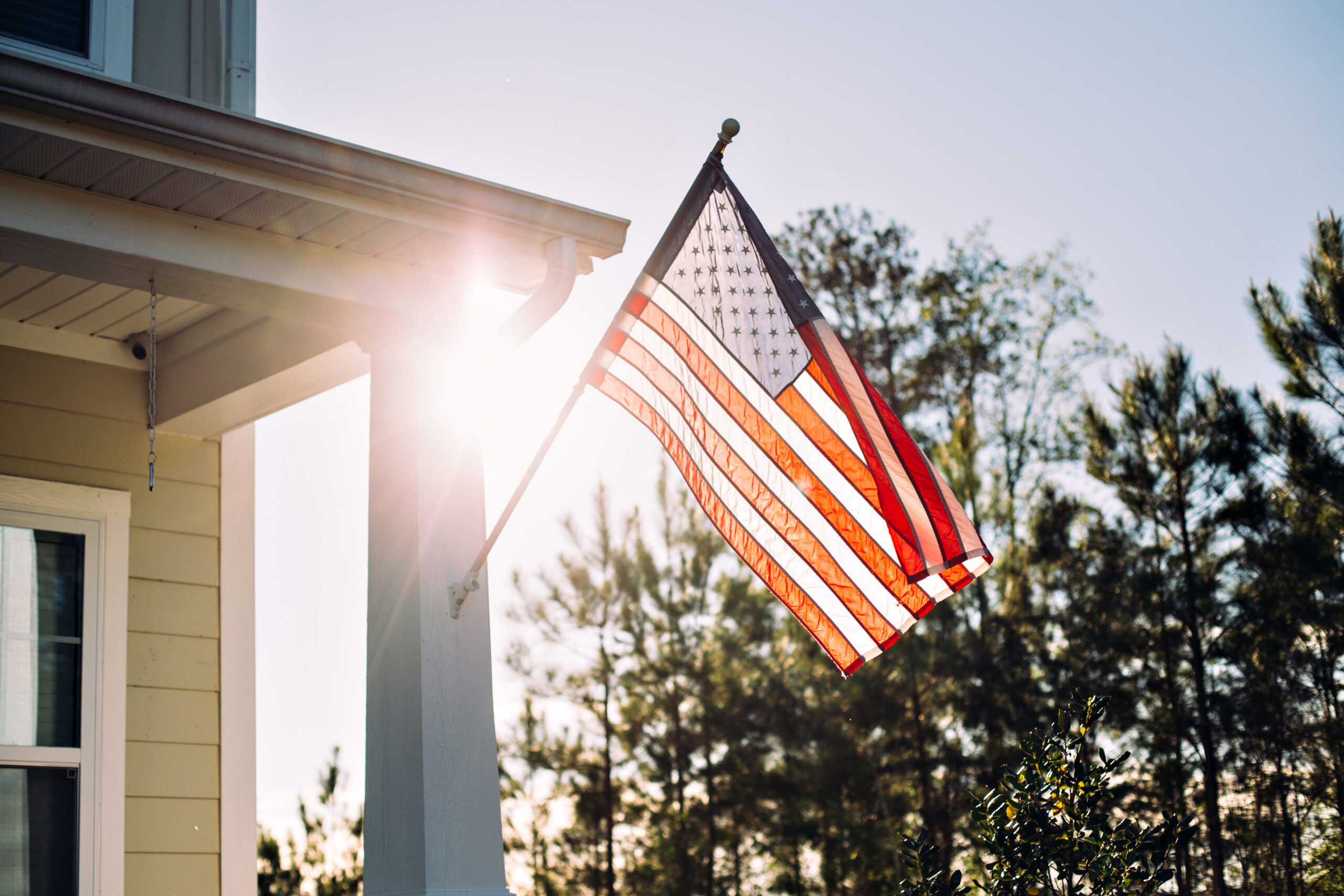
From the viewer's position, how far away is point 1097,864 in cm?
369

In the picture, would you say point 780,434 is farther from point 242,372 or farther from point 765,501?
point 242,372

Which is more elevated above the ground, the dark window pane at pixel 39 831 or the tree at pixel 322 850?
the dark window pane at pixel 39 831

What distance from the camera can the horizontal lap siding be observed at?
432 cm

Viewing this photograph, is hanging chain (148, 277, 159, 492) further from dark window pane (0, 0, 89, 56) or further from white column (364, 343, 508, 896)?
dark window pane (0, 0, 89, 56)

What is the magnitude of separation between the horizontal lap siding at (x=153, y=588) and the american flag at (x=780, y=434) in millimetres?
1992

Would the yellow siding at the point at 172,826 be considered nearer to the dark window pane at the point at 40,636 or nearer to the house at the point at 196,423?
the house at the point at 196,423

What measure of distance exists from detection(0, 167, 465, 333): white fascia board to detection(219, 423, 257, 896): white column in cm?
150

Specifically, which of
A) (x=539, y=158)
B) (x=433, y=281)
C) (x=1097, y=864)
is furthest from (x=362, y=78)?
(x=1097, y=864)

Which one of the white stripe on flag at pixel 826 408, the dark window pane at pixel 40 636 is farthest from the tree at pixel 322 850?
the white stripe on flag at pixel 826 408

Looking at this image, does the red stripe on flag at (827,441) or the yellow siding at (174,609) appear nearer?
the red stripe on flag at (827,441)

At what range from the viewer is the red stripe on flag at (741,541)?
3838mm

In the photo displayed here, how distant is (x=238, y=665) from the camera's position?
187 inches

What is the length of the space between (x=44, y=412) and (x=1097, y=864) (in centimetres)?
401

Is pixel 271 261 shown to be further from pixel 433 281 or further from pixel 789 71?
pixel 789 71
